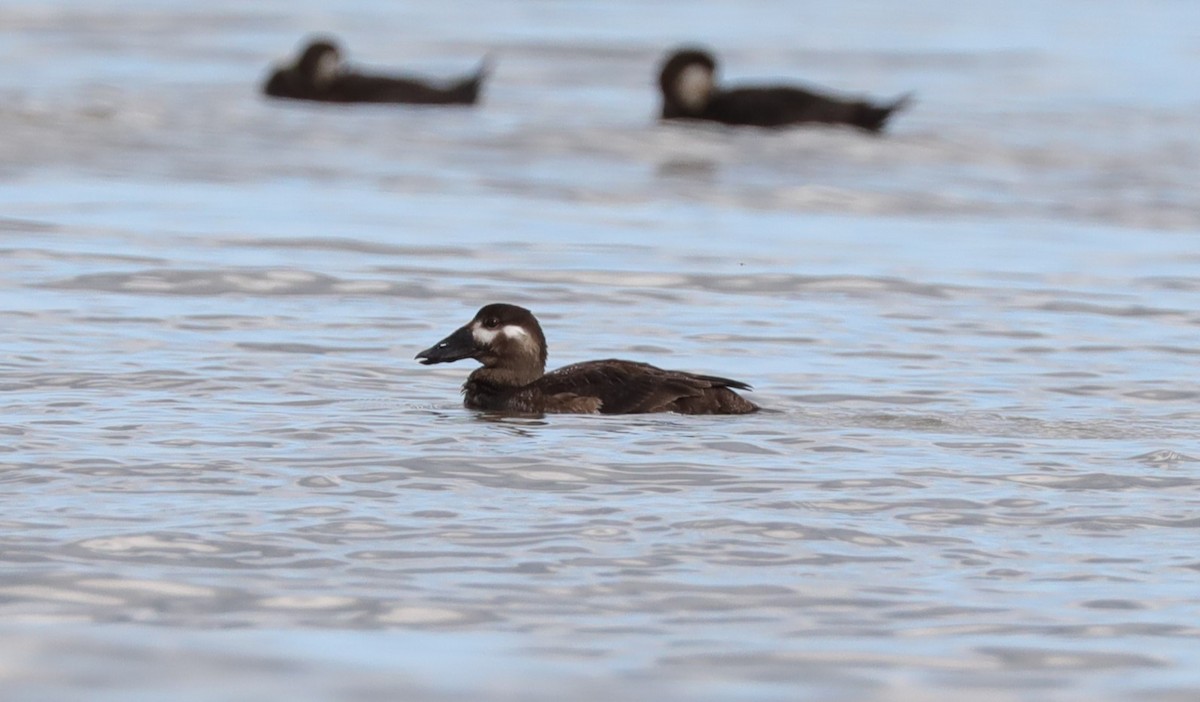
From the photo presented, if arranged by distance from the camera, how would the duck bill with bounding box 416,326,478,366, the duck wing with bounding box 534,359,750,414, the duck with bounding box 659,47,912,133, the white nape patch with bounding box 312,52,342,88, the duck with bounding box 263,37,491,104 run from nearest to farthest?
the duck wing with bounding box 534,359,750,414, the duck bill with bounding box 416,326,478,366, the duck with bounding box 659,47,912,133, the duck with bounding box 263,37,491,104, the white nape patch with bounding box 312,52,342,88

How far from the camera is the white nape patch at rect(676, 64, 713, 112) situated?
23703 mm

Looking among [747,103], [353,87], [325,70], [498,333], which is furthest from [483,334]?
[325,70]

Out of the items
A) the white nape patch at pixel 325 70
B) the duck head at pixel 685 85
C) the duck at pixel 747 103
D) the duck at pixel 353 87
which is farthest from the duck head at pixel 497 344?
the white nape patch at pixel 325 70

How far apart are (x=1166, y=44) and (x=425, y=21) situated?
35.5ft

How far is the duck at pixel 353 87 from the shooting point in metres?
24.0

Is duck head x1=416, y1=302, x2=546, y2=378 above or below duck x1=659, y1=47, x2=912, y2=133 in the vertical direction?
below

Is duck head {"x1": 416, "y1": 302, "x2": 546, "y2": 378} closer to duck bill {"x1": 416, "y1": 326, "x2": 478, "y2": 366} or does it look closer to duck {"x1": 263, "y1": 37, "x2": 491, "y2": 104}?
duck bill {"x1": 416, "y1": 326, "x2": 478, "y2": 366}

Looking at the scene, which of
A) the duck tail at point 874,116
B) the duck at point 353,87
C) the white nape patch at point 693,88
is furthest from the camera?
the duck at point 353,87

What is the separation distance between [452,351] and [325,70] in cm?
1454

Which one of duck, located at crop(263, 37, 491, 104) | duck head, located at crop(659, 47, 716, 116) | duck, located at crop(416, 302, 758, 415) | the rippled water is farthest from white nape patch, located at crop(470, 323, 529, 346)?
duck, located at crop(263, 37, 491, 104)

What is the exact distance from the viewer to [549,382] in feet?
33.3

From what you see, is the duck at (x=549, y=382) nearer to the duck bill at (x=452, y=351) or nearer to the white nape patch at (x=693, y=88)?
the duck bill at (x=452, y=351)

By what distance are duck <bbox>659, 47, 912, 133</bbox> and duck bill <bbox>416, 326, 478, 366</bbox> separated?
41.9ft

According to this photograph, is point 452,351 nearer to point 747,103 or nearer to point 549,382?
point 549,382
